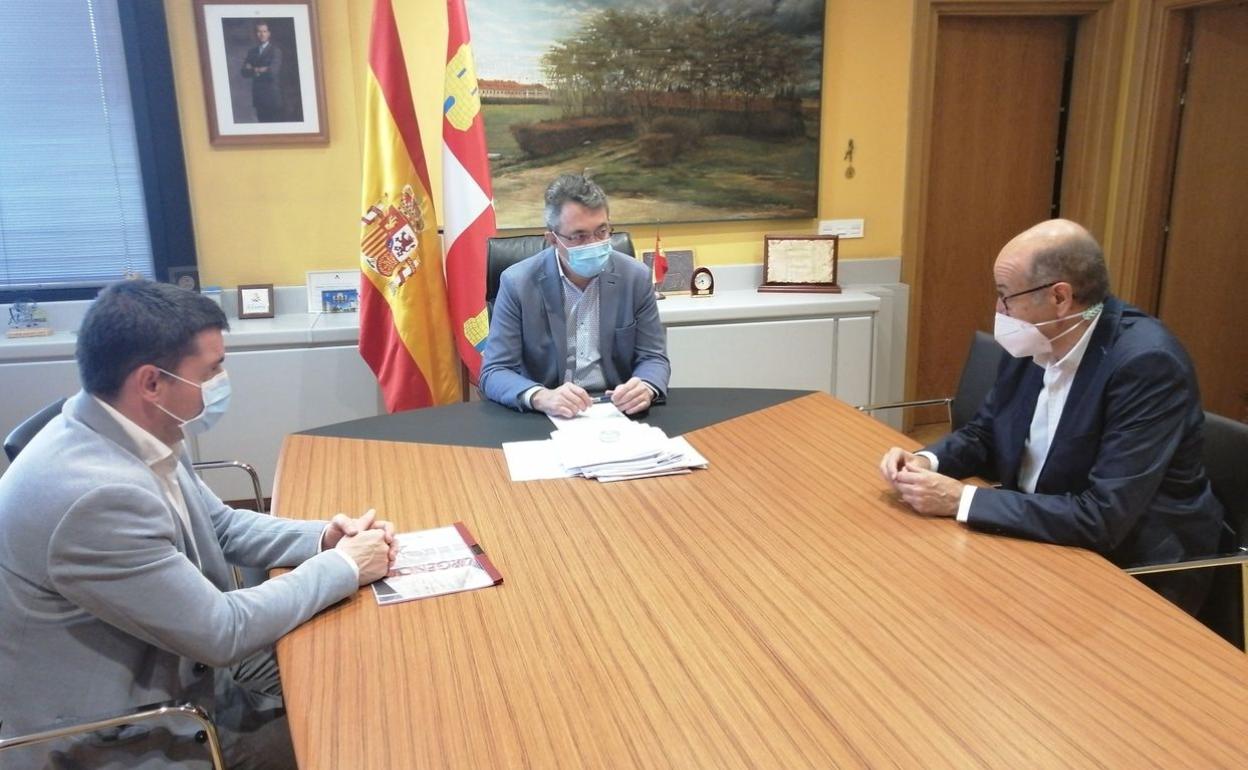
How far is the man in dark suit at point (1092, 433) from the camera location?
1.55 meters

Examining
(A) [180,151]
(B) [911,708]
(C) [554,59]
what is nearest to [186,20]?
(A) [180,151]

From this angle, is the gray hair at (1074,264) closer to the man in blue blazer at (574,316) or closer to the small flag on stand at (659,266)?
the man in blue blazer at (574,316)

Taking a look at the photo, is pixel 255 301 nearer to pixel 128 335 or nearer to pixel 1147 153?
pixel 128 335

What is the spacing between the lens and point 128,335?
4.13 ft

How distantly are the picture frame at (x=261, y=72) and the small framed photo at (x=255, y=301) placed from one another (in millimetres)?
556

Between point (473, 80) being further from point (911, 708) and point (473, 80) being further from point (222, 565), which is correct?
point (911, 708)

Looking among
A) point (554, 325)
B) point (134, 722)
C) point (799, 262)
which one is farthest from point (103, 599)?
point (799, 262)

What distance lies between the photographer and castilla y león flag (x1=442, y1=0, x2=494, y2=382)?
10.7 ft

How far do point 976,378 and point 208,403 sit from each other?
2.00m

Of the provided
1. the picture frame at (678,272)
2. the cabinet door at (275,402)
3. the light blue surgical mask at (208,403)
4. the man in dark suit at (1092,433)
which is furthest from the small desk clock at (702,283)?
the light blue surgical mask at (208,403)

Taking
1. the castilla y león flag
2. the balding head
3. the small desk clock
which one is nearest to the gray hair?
the balding head

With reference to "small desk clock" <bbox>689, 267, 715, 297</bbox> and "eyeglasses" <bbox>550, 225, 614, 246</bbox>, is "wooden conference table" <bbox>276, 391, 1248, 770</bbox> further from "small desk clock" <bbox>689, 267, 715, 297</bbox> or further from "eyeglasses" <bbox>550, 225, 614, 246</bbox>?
"small desk clock" <bbox>689, 267, 715, 297</bbox>

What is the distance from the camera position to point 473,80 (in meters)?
3.25

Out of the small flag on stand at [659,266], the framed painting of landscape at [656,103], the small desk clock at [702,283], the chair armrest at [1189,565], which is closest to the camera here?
the chair armrest at [1189,565]
